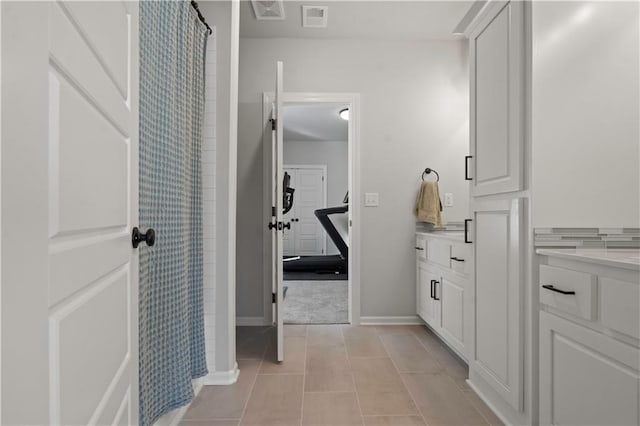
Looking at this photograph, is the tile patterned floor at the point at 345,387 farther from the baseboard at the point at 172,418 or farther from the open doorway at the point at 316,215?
the open doorway at the point at 316,215

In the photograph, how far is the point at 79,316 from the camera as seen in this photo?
59 centimetres

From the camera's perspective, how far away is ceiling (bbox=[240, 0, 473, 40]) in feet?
9.34

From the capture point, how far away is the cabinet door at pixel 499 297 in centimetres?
157

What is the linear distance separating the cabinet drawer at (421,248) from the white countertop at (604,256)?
1598 millimetres

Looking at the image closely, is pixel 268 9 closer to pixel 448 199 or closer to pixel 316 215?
pixel 448 199

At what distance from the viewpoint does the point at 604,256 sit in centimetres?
121

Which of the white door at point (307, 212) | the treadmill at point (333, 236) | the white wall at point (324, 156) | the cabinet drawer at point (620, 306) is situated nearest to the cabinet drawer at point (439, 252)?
the cabinet drawer at point (620, 306)

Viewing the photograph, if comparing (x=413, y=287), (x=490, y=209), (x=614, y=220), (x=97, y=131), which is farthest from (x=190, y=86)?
(x=413, y=287)

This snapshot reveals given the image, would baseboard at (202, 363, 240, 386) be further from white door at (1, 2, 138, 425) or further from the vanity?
the vanity

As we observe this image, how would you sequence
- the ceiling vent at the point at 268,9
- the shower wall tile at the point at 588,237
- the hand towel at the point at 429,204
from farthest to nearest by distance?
the hand towel at the point at 429,204 < the ceiling vent at the point at 268,9 < the shower wall tile at the point at 588,237

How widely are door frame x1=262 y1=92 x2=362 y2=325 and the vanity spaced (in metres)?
1.90

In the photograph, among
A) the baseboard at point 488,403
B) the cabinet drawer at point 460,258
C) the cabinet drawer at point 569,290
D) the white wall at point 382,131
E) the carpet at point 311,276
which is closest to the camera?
the cabinet drawer at point 569,290

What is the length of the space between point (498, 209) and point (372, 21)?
2.08 meters

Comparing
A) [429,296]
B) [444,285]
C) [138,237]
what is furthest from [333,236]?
[138,237]
